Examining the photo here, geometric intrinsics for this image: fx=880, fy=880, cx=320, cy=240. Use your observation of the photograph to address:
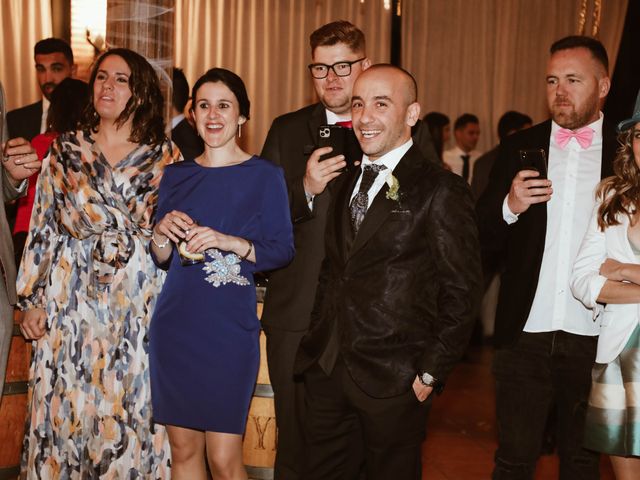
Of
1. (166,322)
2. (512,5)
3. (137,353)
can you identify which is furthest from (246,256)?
(512,5)

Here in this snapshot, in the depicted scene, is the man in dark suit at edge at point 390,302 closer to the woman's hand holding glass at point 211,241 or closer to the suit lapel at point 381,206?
the suit lapel at point 381,206

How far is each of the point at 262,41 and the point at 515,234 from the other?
698 cm

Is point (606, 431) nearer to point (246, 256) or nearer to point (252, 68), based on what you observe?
point (246, 256)

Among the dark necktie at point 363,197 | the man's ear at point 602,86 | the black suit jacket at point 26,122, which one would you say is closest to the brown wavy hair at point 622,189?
the man's ear at point 602,86

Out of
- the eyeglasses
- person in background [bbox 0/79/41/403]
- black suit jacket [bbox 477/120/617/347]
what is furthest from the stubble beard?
person in background [bbox 0/79/41/403]

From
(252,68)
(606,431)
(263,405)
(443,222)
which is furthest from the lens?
(252,68)

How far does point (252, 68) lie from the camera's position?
10.0 metres

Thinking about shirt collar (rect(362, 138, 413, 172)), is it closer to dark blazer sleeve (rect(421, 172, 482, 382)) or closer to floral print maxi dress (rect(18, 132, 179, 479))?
dark blazer sleeve (rect(421, 172, 482, 382))

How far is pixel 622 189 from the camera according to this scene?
325 centimetres

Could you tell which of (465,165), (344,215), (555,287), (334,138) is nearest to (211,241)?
(344,215)

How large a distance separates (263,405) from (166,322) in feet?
2.48

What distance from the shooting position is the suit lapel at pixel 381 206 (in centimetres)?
302

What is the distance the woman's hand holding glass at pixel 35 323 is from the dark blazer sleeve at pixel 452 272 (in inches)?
63.6

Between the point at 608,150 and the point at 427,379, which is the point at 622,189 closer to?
the point at 608,150
